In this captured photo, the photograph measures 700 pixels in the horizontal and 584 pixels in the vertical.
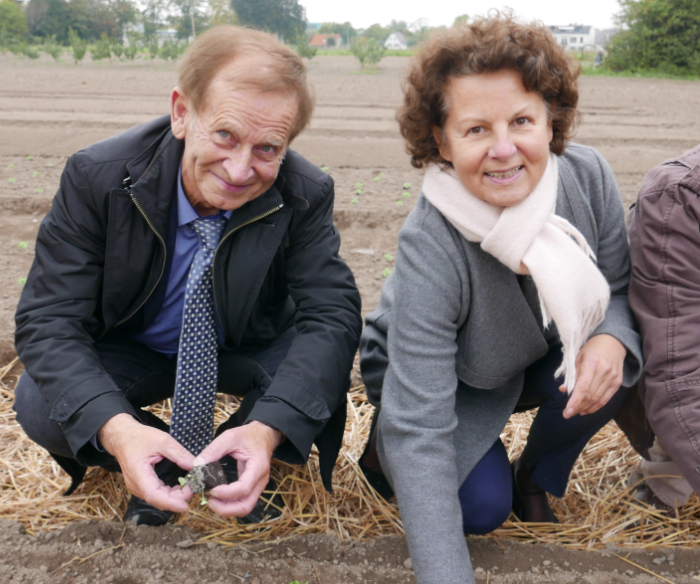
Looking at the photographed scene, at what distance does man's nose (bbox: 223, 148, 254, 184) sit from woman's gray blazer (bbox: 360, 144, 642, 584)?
0.47 m

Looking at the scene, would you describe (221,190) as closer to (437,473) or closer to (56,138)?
(437,473)

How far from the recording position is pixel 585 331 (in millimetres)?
1730

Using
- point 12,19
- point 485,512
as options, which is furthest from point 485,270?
point 12,19

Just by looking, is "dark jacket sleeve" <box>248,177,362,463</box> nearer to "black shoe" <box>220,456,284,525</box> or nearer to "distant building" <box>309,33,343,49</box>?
"black shoe" <box>220,456,284,525</box>

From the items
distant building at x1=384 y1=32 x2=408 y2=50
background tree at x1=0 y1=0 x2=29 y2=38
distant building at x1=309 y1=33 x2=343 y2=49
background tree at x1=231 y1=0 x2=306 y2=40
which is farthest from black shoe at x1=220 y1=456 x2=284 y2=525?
distant building at x1=384 y1=32 x2=408 y2=50

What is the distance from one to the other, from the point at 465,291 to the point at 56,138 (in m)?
7.70

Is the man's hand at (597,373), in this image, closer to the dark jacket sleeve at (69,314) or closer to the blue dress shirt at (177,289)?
the blue dress shirt at (177,289)

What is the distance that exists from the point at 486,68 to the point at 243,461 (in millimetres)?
1164

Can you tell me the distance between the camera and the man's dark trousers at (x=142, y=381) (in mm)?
2016

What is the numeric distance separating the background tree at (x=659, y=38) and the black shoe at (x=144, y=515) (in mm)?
20041

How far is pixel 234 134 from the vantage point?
1801mm

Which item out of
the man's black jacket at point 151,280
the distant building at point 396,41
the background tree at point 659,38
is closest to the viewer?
the man's black jacket at point 151,280

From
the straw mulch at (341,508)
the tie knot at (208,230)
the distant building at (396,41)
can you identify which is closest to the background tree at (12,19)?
the straw mulch at (341,508)

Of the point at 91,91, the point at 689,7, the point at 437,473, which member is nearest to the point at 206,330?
the point at 437,473
